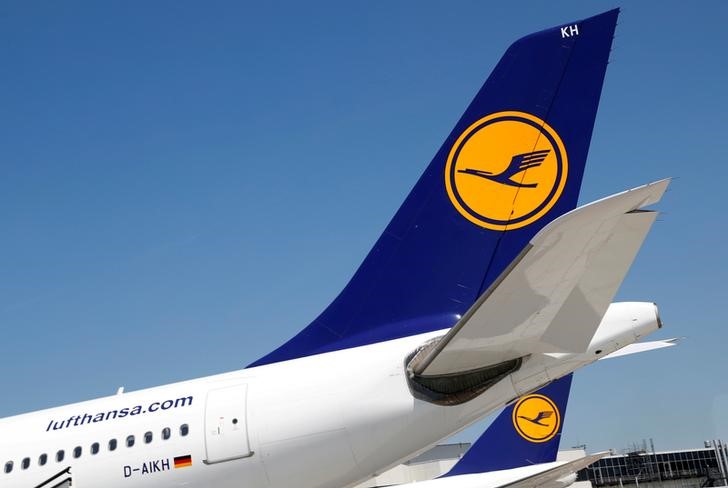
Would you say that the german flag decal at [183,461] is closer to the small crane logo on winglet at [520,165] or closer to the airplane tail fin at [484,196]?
the airplane tail fin at [484,196]

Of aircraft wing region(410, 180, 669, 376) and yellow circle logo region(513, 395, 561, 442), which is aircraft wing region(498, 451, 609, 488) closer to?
yellow circle logo region(513, 395, 561, 442)

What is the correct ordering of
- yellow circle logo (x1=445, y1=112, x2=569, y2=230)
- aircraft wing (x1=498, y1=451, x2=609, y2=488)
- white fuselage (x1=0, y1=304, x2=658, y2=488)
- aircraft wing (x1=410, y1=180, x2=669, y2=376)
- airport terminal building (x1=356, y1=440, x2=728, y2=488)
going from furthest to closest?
1. airport terminal building (x1=356, y1=440, x2=728, y2=488)
2. aircraft wing (x1=498, y1=451, x2=609, y2=488)
3. yellow circle logo (x1=445, y1=112, x2=569, y2=230)
4. white fuselage (x1=0, y1=304, x2=658, y2=488)
5. aircraft wing (x1=410, y1=180, x2=669, y2=376)

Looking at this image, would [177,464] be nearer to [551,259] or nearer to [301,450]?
[301,450]

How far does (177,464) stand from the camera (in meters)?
7.78

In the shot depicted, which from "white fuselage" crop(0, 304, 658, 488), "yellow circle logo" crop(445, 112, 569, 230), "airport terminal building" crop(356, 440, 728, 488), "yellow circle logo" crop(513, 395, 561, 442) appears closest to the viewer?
"white fuselage" crop(0, 304, 658, 488)

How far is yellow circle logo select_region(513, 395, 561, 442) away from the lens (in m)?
19.9

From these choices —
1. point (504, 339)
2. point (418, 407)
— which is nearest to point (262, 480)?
point (418, 407)

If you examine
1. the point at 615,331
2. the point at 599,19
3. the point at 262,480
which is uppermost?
the point at 599,19

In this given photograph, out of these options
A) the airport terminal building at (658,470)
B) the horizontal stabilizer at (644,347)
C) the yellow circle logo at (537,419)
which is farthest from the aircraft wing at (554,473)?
the airport terminal building at (658,470)

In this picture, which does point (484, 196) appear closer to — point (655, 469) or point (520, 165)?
point (520, 165)

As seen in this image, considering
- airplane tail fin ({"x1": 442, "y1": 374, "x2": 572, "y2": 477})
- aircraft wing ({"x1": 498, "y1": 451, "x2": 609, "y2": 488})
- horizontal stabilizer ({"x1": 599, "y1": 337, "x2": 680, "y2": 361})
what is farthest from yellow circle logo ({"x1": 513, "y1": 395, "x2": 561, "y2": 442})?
horizontal stabilizer ({"x1": 599, "y1": 337, "x2": 680, "y2": 361})

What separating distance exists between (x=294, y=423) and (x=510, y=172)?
11.6 feet

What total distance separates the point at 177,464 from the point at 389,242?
132 inches

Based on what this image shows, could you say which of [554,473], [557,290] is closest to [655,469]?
[554,473]
